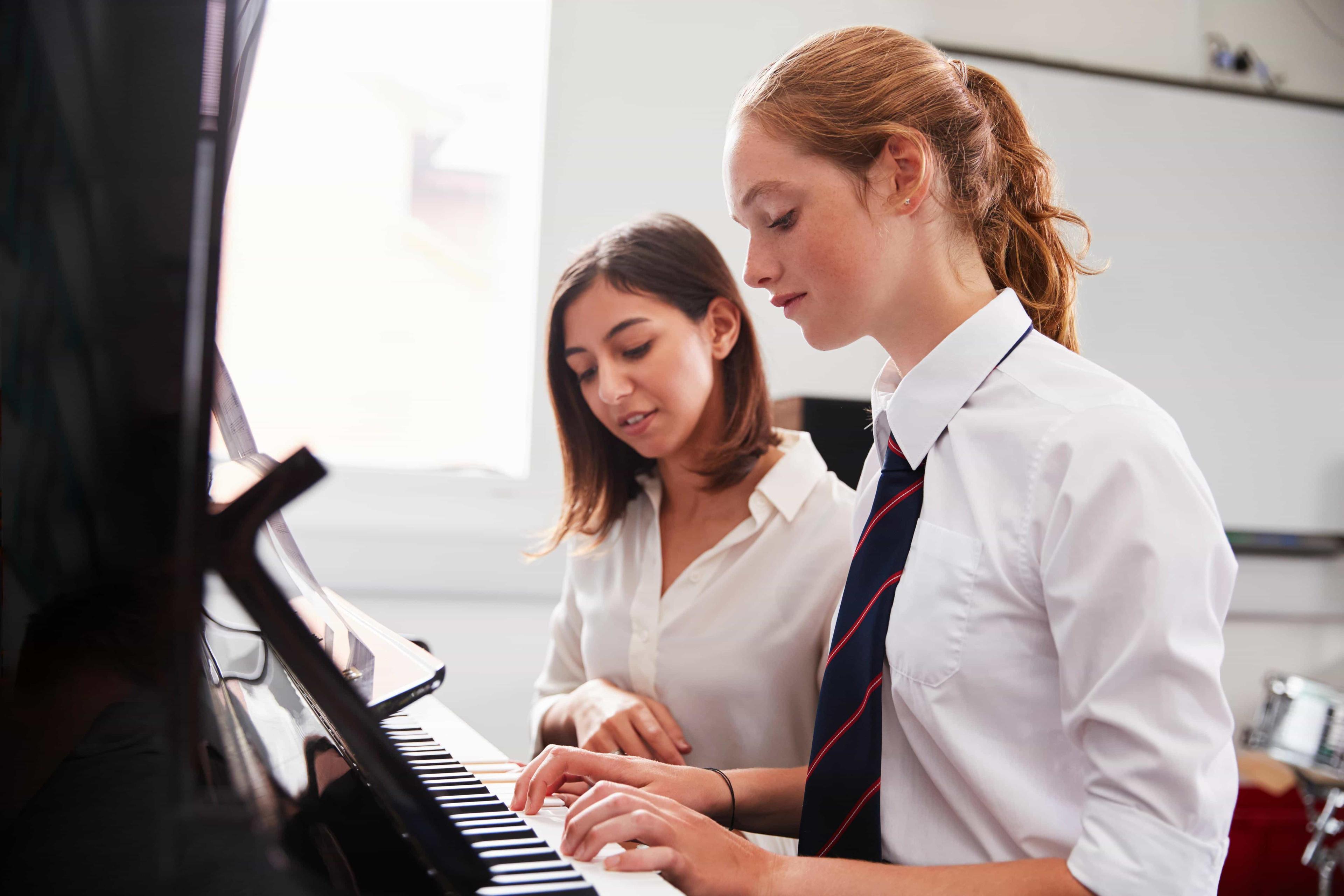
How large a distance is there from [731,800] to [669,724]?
0.27m

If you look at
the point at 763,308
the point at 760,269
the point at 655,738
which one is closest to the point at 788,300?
the point at 760,269

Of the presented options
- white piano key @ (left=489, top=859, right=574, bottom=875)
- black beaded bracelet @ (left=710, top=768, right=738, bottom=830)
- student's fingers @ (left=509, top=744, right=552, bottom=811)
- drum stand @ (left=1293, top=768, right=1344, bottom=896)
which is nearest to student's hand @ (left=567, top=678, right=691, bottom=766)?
black beaded bracelet @ (left=710, top=768, right=738, bottom=830)

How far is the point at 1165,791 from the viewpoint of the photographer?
654 mm

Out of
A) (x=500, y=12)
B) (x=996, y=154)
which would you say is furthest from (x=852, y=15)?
(x=996, y=154)

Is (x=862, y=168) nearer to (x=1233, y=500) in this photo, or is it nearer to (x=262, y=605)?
(x=262, y=605)

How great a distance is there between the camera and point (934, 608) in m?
0.79

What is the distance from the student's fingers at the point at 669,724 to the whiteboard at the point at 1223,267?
2142 mm

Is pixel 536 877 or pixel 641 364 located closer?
pixel 536 877

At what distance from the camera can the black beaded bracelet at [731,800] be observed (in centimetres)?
103

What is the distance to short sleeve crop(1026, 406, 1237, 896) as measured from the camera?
0.65 metres

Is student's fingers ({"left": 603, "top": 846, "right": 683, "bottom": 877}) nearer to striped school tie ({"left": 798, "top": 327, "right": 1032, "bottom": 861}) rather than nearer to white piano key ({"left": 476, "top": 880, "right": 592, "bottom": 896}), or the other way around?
white piano key ({"left": 476, "top": 880, "right": 592, "bottom": 896})

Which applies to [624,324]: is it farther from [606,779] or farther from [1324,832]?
[1324,832]

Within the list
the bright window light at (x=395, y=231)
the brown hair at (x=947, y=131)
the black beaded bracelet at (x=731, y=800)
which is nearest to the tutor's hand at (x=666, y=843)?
the black beaded bracelet at (x=731, y=800)

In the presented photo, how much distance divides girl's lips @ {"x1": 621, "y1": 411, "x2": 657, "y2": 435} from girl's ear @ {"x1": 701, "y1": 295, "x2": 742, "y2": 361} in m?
0.15
